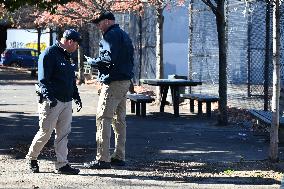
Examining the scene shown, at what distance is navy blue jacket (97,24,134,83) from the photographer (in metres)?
9.34

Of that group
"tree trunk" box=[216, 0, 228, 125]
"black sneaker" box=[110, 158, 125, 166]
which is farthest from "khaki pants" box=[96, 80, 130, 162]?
"tree trunk" box=[216, 0, 228, 125]

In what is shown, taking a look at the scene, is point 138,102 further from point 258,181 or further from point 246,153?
point 258,181

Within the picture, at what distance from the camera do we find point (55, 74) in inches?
351

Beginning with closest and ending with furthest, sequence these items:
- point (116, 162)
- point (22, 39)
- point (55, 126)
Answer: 1. point (55, 126)
2. point (116, 162)
3. point (22, 39)

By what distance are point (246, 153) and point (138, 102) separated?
5859 mm

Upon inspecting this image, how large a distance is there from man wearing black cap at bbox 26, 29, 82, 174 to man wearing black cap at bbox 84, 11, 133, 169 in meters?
0.46

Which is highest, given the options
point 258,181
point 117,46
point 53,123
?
point 117,46

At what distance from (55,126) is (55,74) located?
26.0 inches

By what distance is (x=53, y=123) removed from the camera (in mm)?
8938

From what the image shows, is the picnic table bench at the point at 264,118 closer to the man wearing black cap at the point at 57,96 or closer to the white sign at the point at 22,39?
the man wearing black cap at the point at 57,96

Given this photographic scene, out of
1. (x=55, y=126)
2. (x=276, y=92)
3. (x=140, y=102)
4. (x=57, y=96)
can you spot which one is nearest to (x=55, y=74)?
(x=57, y=96)

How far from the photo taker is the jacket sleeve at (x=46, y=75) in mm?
8797

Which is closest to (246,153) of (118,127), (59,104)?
(118,127)

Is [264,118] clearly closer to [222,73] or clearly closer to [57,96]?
[222,73]
